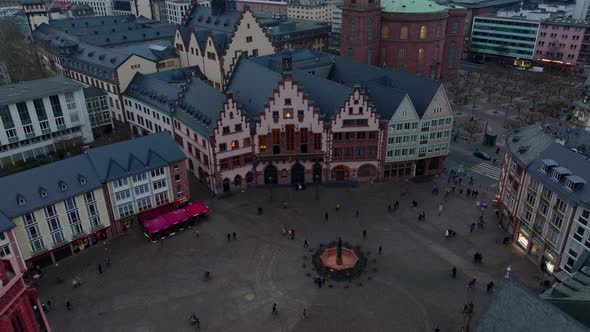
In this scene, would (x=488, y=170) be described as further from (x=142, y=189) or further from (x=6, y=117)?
(x=6, y=117)

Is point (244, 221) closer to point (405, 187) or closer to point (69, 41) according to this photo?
point (405, 187)

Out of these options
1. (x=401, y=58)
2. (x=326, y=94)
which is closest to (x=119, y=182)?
(x=326, y=94)

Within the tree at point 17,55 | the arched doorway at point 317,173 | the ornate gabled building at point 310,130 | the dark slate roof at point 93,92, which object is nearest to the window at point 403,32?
the ornate gabled building at point 310,130

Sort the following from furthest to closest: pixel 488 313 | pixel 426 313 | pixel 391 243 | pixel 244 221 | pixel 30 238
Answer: pixel 244 221 → pixel 391 243 → pixel 30 238 → pixel 426 313 → pixel 488 313

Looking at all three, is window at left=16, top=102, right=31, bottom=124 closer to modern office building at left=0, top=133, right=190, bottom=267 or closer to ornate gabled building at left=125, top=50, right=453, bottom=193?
ornate gabled building at left=125, top=50, right=453, bottom=193

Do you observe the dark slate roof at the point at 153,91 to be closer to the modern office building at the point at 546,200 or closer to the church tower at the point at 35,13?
the modern office building at the point at 546,200

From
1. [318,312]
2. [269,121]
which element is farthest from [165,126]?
[318,312]
